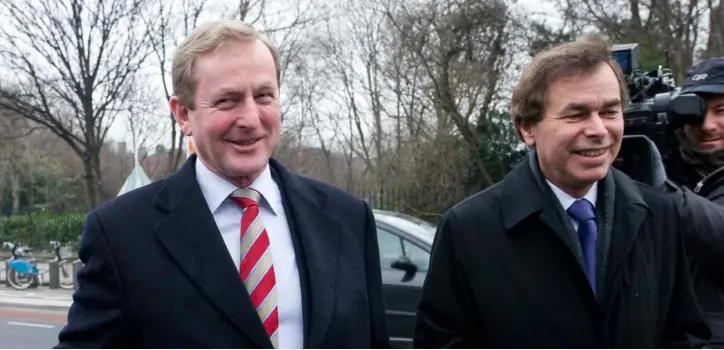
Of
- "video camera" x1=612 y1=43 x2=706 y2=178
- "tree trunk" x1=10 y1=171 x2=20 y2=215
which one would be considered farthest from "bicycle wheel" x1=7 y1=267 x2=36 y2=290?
"video camera" x1=612 y1=43 x2=706 y2=178

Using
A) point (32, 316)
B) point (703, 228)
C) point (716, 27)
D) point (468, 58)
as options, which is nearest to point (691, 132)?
point (703, 228)

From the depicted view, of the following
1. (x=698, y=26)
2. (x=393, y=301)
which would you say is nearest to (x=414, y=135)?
(x=698, y=26)

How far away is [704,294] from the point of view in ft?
7.13

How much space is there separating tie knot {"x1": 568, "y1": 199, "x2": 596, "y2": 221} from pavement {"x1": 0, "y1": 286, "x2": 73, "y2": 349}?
716cm

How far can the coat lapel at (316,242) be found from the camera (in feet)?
5.96

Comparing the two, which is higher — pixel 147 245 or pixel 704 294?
pixel 147 245

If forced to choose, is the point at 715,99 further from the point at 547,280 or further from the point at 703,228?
the point at 547,280

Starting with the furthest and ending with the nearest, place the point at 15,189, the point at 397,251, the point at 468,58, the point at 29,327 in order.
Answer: the point at 15,189, the point at 468,58, the point at 29,327, the point at 397,251

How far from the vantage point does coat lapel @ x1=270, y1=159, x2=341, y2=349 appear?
71.6 inches

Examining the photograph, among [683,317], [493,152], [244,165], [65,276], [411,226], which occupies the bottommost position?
[65,276]

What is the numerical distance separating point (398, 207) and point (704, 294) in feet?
39.1

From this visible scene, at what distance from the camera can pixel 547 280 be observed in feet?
6.30

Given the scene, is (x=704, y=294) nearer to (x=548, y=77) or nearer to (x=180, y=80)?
(x=548, y=77)

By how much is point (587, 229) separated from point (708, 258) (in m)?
0.40
